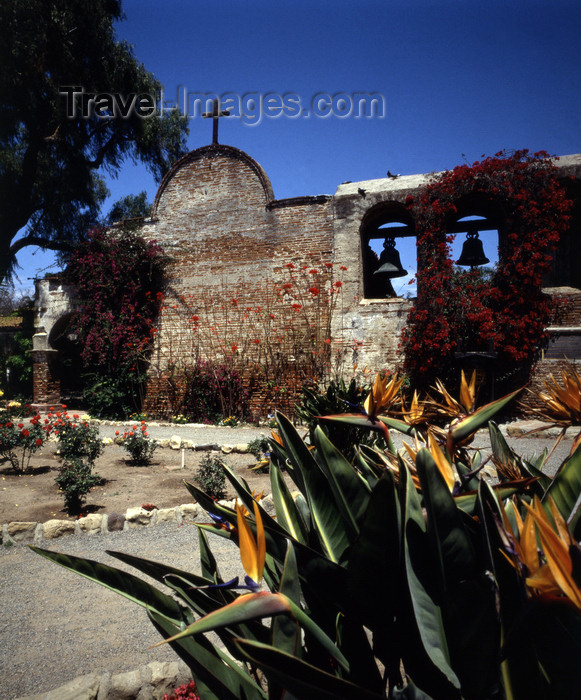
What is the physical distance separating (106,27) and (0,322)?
37.1ft

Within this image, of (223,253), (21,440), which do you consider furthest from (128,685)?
(223,253)

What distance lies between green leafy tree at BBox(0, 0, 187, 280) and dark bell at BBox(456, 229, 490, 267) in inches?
Answer: 434

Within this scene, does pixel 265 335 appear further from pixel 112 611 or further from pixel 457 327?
pixel 112 611

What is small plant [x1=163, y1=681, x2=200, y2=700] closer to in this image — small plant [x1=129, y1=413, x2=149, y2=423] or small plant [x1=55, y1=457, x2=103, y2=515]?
small plant [x1=55, y1=457, x2=103, y2=515]

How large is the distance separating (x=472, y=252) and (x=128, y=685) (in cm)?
870

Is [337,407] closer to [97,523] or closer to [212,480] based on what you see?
[212,480]

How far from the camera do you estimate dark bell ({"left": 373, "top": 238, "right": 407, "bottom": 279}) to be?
902 cm

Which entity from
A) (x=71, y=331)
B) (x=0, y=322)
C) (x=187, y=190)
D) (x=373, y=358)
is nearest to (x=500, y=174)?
(x=373, y=358)

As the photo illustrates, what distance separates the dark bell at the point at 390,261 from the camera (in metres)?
9.02

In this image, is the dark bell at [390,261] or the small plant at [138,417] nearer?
the dark bell at [390,261]

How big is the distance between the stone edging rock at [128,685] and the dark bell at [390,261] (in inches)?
312

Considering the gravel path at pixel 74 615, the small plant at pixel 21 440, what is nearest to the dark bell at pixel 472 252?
the gravel path at pixel 74 615

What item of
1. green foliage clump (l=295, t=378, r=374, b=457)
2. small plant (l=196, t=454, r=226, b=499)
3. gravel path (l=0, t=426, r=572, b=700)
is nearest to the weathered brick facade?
green foliage clump (l=295, t=378, r=374, b=457)

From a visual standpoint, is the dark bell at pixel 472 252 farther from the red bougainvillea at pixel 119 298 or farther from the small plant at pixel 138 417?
the small plant at pixel 138 417
